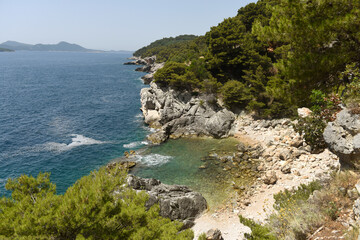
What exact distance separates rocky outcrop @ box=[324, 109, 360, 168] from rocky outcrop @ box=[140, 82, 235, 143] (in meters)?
23.9

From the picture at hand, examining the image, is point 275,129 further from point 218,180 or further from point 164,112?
point 164,112

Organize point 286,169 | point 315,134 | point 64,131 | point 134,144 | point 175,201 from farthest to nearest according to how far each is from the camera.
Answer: point 64,131
point 134,144
point 286,169
point 175,201
point 315,134

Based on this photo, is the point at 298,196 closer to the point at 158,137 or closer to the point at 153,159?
the point at 153,159

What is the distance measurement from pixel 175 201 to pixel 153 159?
35.8ft

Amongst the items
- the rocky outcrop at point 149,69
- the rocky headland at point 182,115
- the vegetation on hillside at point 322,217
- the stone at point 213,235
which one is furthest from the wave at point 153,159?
the rocky outcrop at point 149,69

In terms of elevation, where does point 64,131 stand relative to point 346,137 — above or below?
below

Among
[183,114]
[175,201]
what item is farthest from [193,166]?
[183,114]

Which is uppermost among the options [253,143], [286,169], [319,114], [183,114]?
[319,114]

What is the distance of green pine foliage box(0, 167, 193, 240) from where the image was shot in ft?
21.6

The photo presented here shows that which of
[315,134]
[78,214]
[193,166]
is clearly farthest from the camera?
[193,166]

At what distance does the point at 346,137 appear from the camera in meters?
9.37

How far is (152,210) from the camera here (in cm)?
920

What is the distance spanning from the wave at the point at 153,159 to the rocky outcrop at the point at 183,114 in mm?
4927

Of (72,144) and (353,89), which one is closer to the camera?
(353,89)
